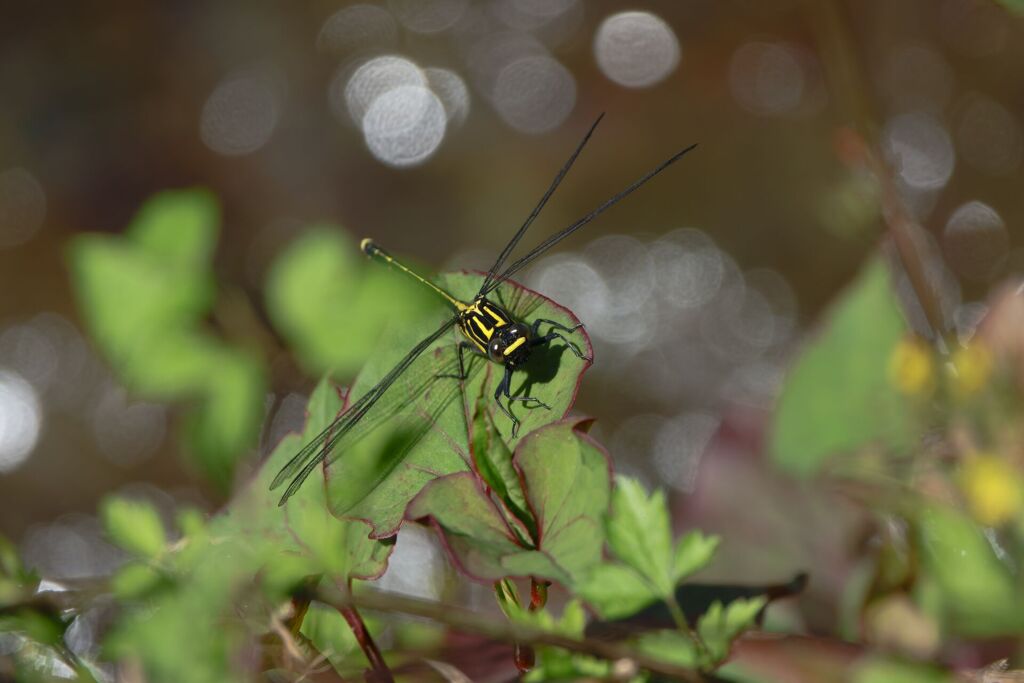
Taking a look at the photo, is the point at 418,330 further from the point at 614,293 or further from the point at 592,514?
the point at 614,293

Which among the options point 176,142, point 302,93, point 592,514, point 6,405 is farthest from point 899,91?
point 6,405

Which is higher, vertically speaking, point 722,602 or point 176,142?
point 176,142

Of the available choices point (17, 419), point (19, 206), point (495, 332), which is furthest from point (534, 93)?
point (495, 332)

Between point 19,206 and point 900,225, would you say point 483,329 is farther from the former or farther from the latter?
point 19,206

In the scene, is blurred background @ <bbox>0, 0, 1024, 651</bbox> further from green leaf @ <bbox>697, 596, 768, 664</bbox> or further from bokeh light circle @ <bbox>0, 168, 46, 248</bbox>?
green leaf @ <bbox>697, 596, 768, 664</bbox>

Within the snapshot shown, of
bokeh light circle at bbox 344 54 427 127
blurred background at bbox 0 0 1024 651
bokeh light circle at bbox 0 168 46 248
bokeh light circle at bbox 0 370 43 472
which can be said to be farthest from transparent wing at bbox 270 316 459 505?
bokeh light circle at bbox 0 168 46 248

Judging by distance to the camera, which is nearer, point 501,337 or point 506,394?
point 506,394
